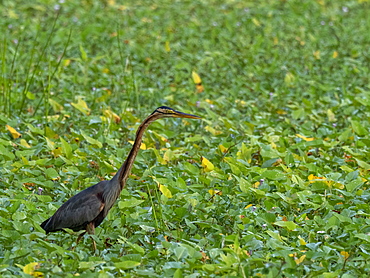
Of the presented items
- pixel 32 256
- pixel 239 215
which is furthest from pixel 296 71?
pixel 32 256

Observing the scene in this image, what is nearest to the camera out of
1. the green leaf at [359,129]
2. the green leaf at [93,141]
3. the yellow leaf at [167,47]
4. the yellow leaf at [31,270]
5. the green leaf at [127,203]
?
the yellow leaf at [31,270]

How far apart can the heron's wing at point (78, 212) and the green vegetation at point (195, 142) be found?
2.9 inches

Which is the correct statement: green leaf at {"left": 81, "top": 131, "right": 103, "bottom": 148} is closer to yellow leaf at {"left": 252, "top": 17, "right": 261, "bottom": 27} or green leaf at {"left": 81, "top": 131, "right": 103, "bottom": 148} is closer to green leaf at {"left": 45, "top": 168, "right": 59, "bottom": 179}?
green leaf at {"left": 45, "top": 168, "right": 59, "bottom": 179}

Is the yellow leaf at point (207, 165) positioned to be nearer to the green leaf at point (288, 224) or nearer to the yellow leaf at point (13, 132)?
the green leaf at point (288, 224)

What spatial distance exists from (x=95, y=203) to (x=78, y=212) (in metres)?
0.10

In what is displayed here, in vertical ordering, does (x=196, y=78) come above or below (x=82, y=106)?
above

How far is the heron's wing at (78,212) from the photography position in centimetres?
384

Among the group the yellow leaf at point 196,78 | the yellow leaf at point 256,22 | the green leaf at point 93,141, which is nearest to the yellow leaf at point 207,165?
the green leaf at point 93,141

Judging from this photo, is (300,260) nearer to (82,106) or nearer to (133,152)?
(133,152)

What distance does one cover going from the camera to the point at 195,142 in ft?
18.6

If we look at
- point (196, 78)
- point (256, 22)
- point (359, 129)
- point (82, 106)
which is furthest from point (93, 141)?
point (256, 22)

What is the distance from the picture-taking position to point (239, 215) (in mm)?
4156

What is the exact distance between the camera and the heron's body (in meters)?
3.83

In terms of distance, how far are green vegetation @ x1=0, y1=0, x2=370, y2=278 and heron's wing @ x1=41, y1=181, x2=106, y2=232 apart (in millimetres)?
74
